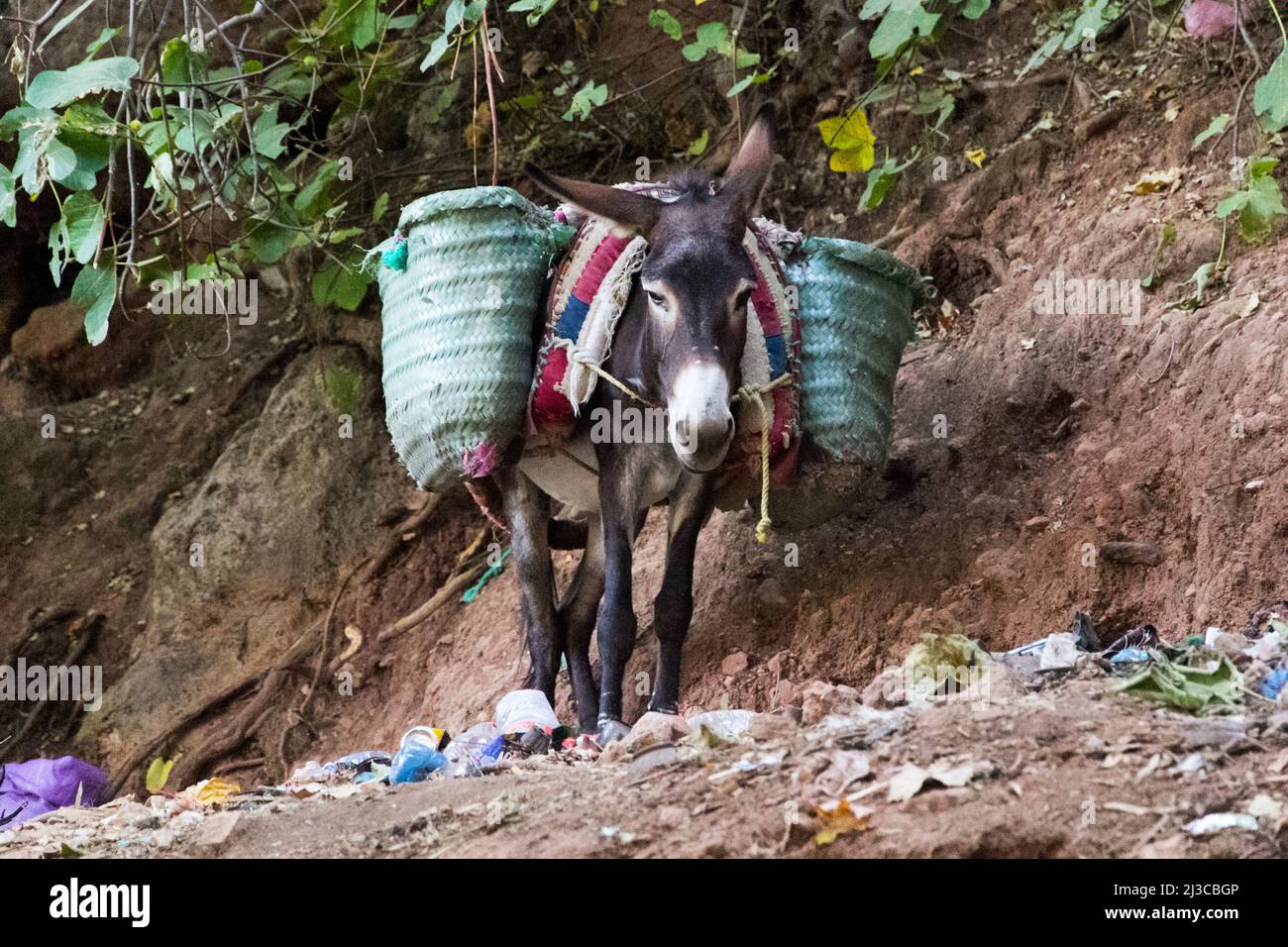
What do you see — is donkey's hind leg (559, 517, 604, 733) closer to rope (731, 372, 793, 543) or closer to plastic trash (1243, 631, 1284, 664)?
rope (731, 372, 793, 543)

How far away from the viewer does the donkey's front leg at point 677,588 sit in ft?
17.8

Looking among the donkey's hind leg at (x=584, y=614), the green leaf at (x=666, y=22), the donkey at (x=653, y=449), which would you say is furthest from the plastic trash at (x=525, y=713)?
the green leaf at (x=666, y=22)

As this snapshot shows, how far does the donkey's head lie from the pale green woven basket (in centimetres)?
47

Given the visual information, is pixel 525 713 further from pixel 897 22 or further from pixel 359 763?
pixel 897 22

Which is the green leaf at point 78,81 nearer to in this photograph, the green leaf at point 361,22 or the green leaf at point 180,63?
the green leaf at point 180,63

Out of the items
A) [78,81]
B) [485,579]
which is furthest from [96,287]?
[485,579]

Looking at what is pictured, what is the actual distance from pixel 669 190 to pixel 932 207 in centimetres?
219

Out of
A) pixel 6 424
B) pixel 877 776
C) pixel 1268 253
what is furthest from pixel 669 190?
pixel 6 424

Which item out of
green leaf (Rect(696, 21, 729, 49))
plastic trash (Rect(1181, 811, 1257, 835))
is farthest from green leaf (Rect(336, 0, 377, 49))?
plastic trash (Rect(1181, 811, 1257, 835))

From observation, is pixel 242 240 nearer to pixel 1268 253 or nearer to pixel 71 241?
pixel 71 241

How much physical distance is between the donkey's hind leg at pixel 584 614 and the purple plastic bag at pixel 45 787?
6.11 feet

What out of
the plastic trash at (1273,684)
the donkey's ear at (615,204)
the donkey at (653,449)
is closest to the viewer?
the plastic trash at (1273,684)

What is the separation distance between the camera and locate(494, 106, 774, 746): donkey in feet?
16.2

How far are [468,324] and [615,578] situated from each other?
1.00 metres
